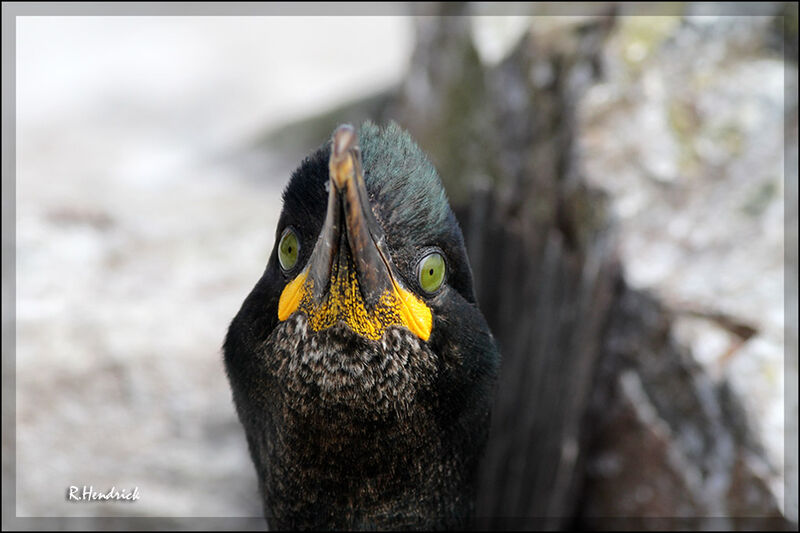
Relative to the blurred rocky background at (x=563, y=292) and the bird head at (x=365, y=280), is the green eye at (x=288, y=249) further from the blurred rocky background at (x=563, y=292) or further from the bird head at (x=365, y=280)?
the blurred rocky background at (x=563, y=292)

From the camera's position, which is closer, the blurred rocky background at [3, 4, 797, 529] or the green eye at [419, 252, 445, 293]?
the green eye at [419, 252, 445, 293]

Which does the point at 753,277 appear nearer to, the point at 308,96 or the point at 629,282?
the point at 629,282

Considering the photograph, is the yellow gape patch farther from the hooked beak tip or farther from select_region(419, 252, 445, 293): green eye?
the hooked beak tip

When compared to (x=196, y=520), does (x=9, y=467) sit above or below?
above

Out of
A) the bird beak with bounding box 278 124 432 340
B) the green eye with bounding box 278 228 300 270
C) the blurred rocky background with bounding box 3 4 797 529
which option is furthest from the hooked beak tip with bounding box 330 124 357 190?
the blurred rocky background with bounding box 3 4 797 529

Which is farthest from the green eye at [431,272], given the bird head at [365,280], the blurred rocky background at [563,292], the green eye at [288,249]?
the blurred rocky background at [563,292]

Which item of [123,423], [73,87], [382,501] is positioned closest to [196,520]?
[123,423]
